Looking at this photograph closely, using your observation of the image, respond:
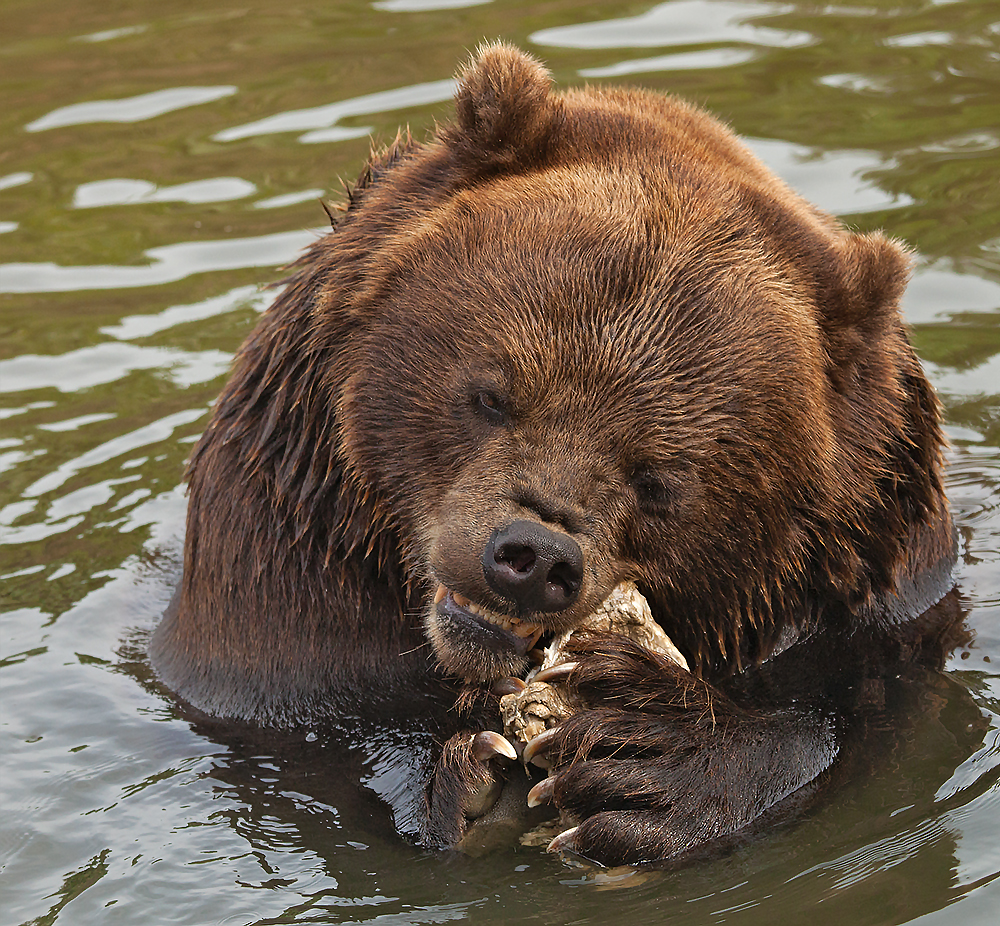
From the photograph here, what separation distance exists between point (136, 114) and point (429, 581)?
7480 mm

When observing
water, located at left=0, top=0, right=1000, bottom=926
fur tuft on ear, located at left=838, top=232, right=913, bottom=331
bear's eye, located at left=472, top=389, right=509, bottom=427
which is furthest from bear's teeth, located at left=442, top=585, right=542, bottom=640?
fur tuft on ear, located at left=838, top=232, right=913, bottom=331

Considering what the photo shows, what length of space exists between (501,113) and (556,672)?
6.57 feet

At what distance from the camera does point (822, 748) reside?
19.7ft

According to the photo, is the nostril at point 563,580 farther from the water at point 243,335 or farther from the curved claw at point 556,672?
the water at point 243,335

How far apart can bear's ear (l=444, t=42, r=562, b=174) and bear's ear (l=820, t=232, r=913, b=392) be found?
3.86 feet

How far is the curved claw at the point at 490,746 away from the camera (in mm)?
5445

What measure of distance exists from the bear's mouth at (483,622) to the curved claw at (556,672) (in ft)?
0.34

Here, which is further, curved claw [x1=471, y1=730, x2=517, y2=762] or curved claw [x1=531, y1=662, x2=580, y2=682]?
curved claw [x1=531, y1=662, x2=580, y2=682]

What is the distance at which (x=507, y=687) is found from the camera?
5.64 m

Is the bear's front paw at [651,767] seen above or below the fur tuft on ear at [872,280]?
below

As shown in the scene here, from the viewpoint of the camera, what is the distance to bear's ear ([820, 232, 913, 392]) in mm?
5809

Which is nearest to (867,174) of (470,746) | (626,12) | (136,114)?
(626,12)

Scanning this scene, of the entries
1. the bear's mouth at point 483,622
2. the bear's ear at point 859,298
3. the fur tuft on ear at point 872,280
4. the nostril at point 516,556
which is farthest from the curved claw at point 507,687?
the fur tuft on ear at point 872,280

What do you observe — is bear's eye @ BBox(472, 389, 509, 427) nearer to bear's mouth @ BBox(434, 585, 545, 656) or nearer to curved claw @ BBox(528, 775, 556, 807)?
bear's mouth @ BBox(434, 585, 545, 656)
